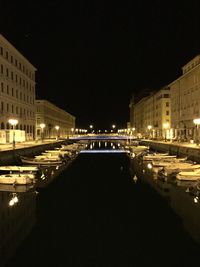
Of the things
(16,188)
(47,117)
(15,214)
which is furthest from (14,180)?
(47,117)

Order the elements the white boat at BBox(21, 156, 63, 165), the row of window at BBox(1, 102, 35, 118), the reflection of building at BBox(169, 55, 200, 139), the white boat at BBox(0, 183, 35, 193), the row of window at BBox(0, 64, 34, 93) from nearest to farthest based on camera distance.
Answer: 1. the white boat at BBox(0, 183, 35, 193)
2. the white boat at BBox(21, 156, 63, 165)
3. the row of window at BBox(1, 102, 35, 118)
4. the row of window at BBox(0, 64, 34, 93)
5. the reflection of building at BBox(169, 55, 200, 139)

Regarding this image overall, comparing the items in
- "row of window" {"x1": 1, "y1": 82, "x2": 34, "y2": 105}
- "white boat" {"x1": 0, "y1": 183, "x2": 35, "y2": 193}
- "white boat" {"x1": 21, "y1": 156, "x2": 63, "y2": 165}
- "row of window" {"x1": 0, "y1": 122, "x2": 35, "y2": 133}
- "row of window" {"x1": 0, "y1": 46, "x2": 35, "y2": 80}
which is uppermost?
"row of window" {"x1": 0, "y1": 46, "x2": 35, "y2": 80}

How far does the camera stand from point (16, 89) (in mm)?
70750

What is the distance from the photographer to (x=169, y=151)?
55062 millimetres

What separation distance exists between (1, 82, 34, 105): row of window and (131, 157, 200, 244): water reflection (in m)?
33.9

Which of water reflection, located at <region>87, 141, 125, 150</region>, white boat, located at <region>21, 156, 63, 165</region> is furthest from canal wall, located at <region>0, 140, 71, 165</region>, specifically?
water reflection, located at <region>87, 141, 125, 150</region>

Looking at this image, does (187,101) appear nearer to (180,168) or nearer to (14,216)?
(180,168)

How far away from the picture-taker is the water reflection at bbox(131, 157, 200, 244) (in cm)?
1747

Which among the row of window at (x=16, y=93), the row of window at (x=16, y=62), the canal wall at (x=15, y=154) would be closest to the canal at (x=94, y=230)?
the canal wall at (x=15, y=154)

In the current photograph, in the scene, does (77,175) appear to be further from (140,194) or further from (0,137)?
(0,137)

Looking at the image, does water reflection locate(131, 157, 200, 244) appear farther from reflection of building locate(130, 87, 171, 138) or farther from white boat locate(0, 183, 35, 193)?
reflection of building locate(130, 87, 171, 138)

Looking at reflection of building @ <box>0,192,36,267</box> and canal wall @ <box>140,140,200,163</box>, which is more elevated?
canal wall @ <box>140,140,200,163</box>

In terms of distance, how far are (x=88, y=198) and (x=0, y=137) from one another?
34.2m

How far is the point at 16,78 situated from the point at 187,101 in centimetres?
3264
